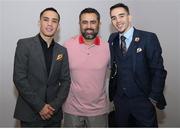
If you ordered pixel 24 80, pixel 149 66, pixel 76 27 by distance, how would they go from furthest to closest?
1. pixel 76 27
2. pixel 149 66
3. pixel 24 80

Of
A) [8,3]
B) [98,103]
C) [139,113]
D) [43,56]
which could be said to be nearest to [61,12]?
[8,3]

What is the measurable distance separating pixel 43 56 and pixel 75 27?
3.54ft

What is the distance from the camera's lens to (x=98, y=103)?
8.63 feet

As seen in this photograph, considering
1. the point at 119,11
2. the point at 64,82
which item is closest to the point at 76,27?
the point at 119,11

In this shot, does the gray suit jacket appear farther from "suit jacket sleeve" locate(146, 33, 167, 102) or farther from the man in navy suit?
"suit jacket sleeve" locate(146, 33, 167, 102)

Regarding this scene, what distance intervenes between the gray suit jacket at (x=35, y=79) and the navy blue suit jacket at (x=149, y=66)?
26.7 inches

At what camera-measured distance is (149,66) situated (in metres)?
2.55

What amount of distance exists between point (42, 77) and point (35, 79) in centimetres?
7

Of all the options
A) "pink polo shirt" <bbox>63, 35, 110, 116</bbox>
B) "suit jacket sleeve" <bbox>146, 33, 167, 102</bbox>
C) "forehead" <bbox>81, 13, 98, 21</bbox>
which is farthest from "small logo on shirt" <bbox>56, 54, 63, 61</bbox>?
"suit jacket sleeve" <bbox>146, 33, 167, 102</bbox>

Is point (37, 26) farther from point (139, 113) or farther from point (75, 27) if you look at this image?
point (139, 113)

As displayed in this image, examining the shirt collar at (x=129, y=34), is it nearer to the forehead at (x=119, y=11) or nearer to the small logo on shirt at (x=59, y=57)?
the forehead at (x=119, y=11)

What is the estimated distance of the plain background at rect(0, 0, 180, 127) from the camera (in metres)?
3.35

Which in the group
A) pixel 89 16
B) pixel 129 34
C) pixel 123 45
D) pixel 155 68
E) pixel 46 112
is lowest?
pixel 46 112

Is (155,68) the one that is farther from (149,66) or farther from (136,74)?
(136,74)
